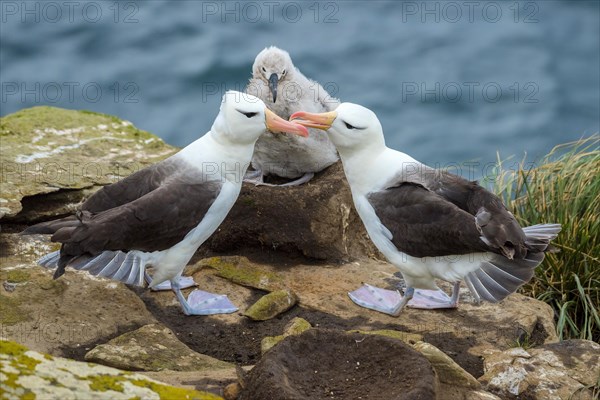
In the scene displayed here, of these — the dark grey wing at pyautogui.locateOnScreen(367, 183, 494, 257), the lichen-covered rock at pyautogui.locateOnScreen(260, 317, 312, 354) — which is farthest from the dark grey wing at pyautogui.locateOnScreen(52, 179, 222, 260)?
the dark grey wing at pyautogui.locateOnScreen(367, 183, 494, 257)

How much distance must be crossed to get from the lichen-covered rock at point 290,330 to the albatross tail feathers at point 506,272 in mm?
1199

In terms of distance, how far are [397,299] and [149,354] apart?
2129mm

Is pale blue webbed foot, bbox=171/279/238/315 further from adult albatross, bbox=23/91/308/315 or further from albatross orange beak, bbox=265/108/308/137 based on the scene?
albatross orange beak, bbox=265/108/308/137

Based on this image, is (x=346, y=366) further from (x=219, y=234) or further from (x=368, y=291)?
(x=219, y=234)

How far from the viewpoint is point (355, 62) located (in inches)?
643

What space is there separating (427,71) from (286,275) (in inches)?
362

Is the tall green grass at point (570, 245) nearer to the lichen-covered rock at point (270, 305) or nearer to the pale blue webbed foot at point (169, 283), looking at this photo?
the lichen-covered rock at point (270, 305)

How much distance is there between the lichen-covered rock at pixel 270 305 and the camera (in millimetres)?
6957

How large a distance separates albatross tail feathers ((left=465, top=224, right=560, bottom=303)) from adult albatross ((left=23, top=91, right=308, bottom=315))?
5.37ft

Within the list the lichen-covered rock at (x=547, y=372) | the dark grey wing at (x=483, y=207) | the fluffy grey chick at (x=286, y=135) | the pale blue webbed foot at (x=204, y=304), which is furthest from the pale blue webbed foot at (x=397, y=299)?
the fluffy grey chick at (x=286, y=135)

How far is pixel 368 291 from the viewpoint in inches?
292

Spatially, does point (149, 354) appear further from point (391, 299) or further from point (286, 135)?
point (286, 135)

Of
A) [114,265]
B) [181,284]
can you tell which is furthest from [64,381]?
[181,284]

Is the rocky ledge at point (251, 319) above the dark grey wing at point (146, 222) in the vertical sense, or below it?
below
